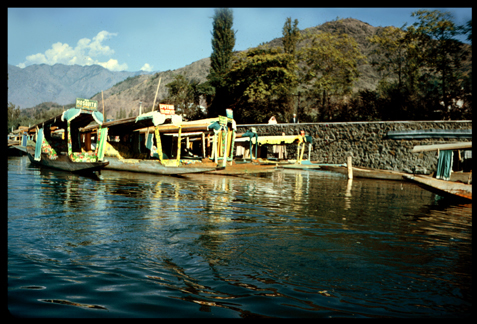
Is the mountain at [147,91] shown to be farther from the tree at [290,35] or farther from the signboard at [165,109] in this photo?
the signboard at [165,109]

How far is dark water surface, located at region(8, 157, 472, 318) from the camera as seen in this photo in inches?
132

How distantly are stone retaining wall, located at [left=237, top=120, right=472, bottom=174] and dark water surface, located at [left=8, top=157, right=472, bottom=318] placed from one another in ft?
41.3

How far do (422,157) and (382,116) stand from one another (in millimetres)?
7789

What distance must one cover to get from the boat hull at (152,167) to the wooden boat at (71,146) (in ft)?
3.90

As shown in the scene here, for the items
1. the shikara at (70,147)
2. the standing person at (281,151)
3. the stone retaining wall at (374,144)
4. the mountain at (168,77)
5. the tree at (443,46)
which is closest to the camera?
the shikara at (70,147)

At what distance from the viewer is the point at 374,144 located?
22.3 metres

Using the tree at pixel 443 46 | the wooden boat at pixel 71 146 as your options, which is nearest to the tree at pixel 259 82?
the tree at pixel 443 46

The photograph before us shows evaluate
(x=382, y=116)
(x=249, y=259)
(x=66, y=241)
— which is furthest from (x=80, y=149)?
(x=382, y=116)

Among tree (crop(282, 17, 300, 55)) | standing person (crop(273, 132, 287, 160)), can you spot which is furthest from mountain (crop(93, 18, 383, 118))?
standing person (crop(273, 132, 287, 160))

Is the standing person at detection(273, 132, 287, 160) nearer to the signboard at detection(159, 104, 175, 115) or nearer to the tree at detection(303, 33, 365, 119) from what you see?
the tree at detection(303, 33, 365, 119)

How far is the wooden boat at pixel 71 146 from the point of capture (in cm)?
1403

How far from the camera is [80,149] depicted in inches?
738

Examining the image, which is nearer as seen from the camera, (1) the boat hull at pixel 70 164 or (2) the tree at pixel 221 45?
(1) the boat hull at pixel 70 164

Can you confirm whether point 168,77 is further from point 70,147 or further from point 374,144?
point 70,147
